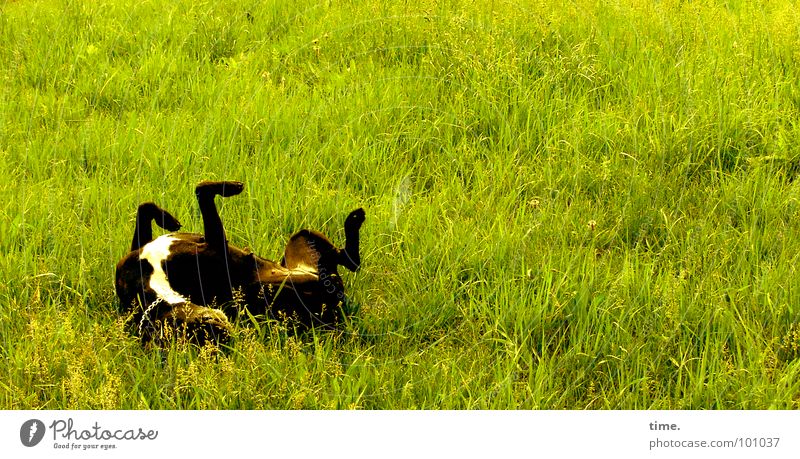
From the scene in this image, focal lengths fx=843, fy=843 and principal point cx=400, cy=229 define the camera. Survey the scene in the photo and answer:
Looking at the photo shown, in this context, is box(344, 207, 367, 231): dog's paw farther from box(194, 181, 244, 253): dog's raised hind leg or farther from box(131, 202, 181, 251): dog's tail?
box(131, 202, 181, 251): dog's tail

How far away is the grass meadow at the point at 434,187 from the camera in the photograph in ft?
9.26

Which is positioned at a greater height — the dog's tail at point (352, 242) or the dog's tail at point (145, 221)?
the dog's tail at point (145, 221)

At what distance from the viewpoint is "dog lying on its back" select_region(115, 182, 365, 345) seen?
279cm

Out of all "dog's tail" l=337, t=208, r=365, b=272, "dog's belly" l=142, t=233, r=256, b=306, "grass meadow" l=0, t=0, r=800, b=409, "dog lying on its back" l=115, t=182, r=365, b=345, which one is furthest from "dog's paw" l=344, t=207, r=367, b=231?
"dog's belly" l=142, t=233, r=256, b=306

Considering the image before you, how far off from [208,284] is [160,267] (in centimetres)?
17

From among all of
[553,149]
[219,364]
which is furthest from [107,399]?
[553,149]
